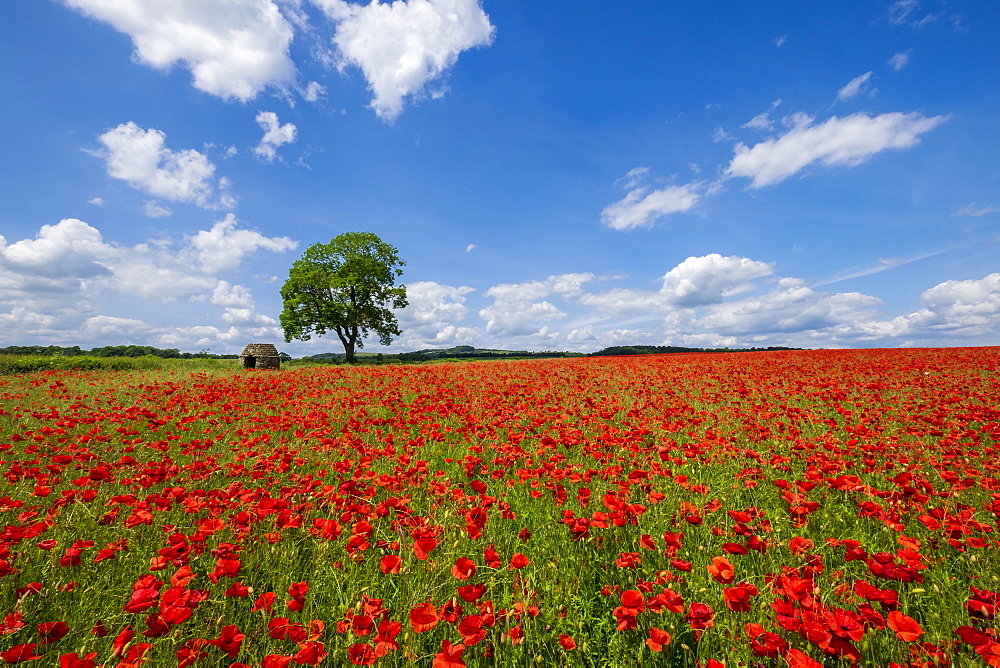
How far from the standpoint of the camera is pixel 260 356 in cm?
2389

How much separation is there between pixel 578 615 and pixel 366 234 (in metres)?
40.2

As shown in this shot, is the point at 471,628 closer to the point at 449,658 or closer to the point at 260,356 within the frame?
the point at 449,658

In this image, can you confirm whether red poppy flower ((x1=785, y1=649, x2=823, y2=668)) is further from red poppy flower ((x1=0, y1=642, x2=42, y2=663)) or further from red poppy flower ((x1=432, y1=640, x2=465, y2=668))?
red poppy flower ((x1=0, y1=642, x2=42, y2=663))

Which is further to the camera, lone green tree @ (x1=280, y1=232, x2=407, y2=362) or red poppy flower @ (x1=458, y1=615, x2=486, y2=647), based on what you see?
lone green tree @ (x1=280, y1=232, x2=407, y2=362)

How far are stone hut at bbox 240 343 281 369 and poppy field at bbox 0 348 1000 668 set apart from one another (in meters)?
18.3

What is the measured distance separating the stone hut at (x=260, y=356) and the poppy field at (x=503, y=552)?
60.1 ft

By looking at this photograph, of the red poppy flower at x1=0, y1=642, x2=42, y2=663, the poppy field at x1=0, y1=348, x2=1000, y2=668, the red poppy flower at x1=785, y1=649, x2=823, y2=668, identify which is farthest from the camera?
the poppy field at x1=0, y1=348, x2=1000, y2=668

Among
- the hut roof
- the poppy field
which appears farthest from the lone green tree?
the poppy field

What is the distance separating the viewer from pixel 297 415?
24.4ft

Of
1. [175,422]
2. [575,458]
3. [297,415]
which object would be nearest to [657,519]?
[575,458]

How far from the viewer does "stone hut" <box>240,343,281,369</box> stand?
23845 mm

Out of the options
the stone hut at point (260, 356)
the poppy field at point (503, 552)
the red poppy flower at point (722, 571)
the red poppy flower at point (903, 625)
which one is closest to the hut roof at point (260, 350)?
the stone hut at point (260, 356)

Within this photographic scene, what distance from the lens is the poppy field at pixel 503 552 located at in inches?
75.2

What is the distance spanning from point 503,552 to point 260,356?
25344 mm
